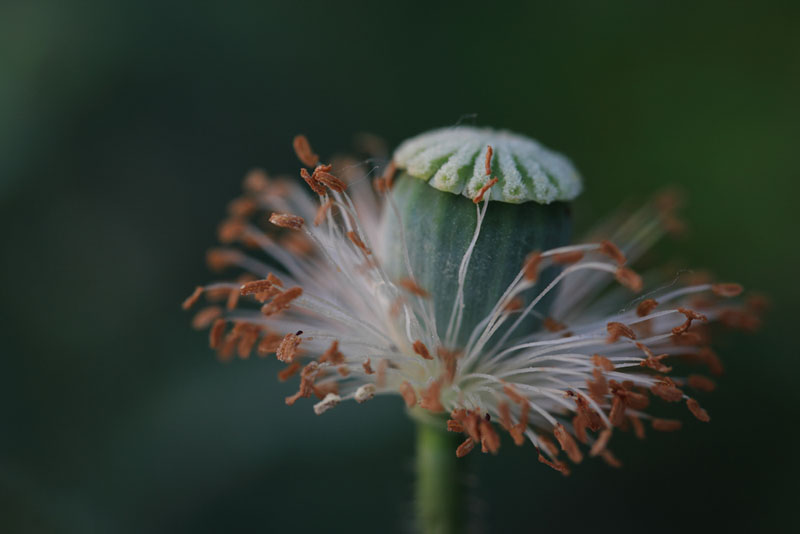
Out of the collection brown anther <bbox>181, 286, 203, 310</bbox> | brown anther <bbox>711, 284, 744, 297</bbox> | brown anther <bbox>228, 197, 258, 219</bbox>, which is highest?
brown anther <bbox>228, 197, 258, 219</bbox>

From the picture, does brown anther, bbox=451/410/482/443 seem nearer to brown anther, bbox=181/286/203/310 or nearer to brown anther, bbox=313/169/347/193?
brown anther, bbox=313/169/347/193

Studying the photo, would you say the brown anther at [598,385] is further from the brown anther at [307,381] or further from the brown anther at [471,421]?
the brown anther at [307,381]

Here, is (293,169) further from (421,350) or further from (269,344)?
(421,350)

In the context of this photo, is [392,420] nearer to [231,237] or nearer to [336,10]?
[231,237]

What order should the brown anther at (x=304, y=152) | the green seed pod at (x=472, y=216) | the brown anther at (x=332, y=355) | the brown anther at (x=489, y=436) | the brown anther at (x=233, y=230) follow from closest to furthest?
the brown anther at (x=489, y=436)
the brown anther at (x=332, y=355)
the green seed pod at (x=472, y=216)
the brown anther at (x=304, y=152)
the brown anther at (x=233, y=230)

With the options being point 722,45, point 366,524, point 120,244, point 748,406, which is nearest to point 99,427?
point 120,244

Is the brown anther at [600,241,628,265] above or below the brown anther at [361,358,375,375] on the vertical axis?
above

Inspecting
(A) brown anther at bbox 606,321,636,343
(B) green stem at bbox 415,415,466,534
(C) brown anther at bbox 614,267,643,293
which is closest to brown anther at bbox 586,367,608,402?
(A) brown anther at bbox 606,321,636,343

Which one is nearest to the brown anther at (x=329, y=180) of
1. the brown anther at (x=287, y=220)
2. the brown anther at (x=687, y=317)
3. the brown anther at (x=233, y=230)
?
the brown anther at (x=287, y=220)
